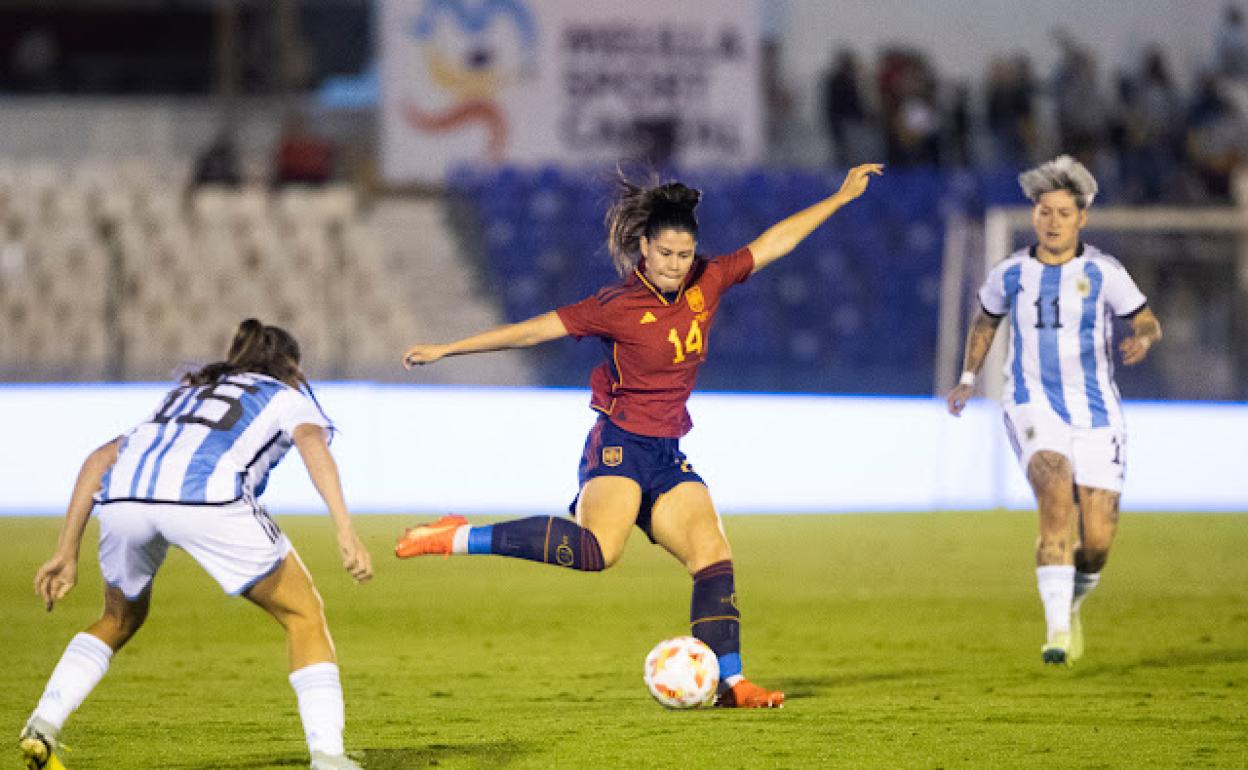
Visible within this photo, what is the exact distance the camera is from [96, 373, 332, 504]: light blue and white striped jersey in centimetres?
557

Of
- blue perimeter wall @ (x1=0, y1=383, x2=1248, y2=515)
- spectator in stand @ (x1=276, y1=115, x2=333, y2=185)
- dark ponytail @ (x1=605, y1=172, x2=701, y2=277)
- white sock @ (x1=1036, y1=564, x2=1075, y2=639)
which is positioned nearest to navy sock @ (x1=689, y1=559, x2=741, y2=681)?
dark ponytail @ (x1=605, y1=172, x2=701, y2=277)

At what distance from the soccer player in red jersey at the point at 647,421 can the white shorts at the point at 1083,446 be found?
69.6 inches

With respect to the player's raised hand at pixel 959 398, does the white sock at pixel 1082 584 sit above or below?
below

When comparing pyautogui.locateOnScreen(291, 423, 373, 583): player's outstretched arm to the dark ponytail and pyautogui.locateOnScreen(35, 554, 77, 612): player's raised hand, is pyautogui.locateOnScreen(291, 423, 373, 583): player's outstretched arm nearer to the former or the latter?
pyautogui.locateOnScreen(35, 554, 77, 612): player's raised hand

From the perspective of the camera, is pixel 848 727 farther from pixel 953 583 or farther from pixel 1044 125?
pixel 1044 125

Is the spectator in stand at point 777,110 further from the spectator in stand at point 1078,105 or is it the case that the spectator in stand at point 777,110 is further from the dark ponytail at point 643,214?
the dark ponytail at point 643,214

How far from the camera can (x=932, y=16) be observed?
2428 cm

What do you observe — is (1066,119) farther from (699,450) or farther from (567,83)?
(699,450)

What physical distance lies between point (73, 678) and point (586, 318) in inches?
84.5

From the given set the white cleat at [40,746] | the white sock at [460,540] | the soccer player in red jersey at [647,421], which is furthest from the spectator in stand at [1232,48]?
the white cleat at [40,746]

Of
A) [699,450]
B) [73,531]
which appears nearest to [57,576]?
[73,531]

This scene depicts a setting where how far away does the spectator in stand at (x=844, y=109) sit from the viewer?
71.2 feet

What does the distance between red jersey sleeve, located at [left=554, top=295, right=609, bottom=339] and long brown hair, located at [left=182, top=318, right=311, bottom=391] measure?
1.23 m

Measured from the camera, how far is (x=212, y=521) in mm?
5559
